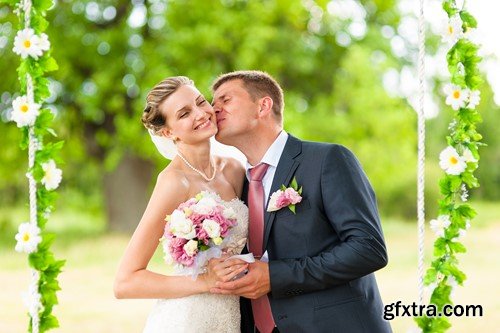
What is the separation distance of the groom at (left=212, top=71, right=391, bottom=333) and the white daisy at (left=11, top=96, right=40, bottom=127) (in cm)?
91

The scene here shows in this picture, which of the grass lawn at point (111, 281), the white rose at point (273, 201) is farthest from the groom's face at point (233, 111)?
the grass lawn at point (111, 281)

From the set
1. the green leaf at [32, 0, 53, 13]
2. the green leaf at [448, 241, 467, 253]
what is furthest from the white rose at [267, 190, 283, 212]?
the green leaf at [32, 0, 53, 13]

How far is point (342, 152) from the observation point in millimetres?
2859

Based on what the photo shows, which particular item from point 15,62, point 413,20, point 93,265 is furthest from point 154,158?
point 413,20

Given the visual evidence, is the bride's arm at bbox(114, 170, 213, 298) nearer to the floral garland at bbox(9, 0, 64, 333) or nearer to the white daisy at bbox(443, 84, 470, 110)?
the floral garland at bbox(9, 0, 64, 333)

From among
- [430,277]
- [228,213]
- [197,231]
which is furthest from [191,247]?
[430,277]

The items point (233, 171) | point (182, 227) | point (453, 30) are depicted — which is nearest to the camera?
point (453, 30)

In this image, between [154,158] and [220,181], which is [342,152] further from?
[154,158]

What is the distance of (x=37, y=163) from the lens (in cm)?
245

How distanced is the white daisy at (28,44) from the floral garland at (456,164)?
138cm

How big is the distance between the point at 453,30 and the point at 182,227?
1.18m

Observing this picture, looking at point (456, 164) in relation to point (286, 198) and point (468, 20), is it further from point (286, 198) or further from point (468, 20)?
point (286, 198)

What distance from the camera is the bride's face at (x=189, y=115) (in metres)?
3.04

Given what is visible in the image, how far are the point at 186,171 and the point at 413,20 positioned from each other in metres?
14.2
